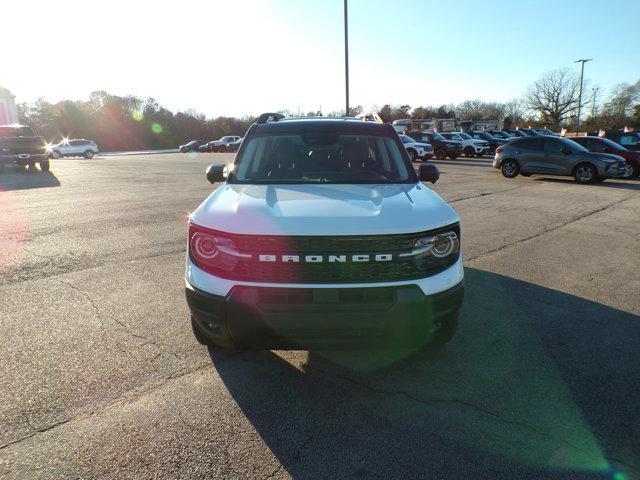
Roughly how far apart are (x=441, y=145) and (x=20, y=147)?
22348 millimetres

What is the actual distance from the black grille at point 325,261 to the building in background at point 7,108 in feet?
226

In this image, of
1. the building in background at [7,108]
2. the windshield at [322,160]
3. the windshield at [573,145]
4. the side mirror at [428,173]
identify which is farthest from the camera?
the building in background at [7,108]

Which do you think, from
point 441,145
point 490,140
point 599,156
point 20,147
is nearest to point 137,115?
point 20,147

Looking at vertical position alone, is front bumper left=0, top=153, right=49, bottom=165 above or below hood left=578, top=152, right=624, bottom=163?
above

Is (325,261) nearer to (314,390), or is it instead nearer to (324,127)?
(314,390)

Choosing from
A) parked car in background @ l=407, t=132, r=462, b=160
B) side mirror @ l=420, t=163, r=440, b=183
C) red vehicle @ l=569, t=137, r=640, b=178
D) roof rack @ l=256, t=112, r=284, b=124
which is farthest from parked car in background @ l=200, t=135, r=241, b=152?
side mirror @ l=420, t=163, r=440, b=183

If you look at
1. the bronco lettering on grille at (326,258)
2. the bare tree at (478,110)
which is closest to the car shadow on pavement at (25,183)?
the bronco lettering on grille at (326,258)

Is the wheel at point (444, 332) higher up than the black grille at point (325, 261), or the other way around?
the black grille at point (325, 261)

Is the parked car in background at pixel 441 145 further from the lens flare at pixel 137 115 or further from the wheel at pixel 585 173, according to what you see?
the lens flare at pixel 137 115

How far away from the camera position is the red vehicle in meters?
16.9

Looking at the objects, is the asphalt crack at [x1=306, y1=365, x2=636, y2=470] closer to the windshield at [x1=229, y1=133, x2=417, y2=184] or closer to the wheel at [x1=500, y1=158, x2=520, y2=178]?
the windshield at [x1=229, y1=133, x2=417, y2=184]

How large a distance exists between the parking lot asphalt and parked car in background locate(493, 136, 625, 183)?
1155cm

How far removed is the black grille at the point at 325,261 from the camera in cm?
266

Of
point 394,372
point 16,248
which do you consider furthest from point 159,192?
point 394,372
